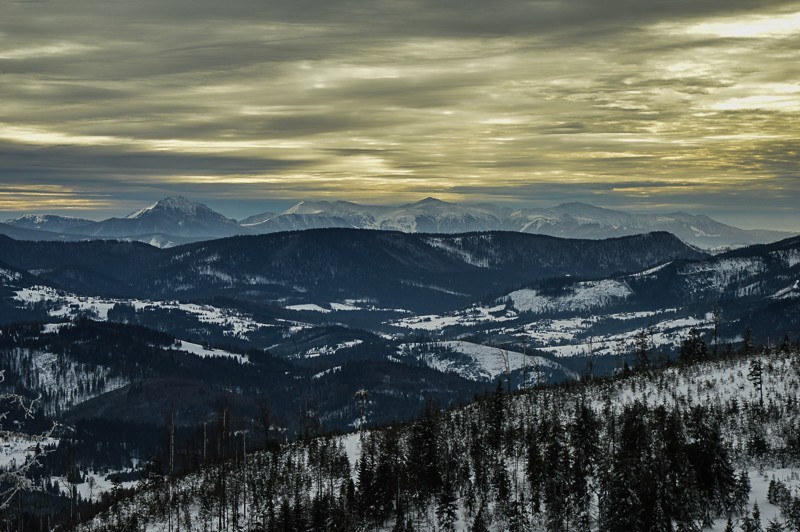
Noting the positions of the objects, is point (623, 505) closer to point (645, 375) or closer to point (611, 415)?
point (611, 415)

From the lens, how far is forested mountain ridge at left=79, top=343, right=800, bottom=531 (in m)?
97.1

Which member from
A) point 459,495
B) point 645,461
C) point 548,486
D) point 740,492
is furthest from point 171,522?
point 740,492

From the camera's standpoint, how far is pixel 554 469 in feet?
368

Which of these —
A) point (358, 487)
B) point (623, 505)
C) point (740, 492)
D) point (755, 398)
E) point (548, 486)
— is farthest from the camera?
point (755, 398)

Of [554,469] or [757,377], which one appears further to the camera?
[757,377]

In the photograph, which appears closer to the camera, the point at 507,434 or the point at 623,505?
the point at 623,505

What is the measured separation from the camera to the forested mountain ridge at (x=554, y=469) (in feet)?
318

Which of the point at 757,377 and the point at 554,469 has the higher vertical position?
the point at 757,377

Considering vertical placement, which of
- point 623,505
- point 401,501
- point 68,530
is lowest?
point 68,530

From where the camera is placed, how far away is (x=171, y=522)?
14662 cm

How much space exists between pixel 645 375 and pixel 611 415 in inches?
1111

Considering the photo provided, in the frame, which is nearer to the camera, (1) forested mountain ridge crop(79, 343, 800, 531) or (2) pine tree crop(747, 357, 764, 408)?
(1) forested mountain ridge crop(79, 343, 800, 531)

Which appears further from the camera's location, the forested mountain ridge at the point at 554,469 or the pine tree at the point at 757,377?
the pine tree at the point at 757,377

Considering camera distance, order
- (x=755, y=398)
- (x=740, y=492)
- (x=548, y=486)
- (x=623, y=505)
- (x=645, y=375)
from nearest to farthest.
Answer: (x=623, y=505)
(x=740, y=492)
(x=548, y=486)
(x=755, y=398)
(x=645, y=375)
